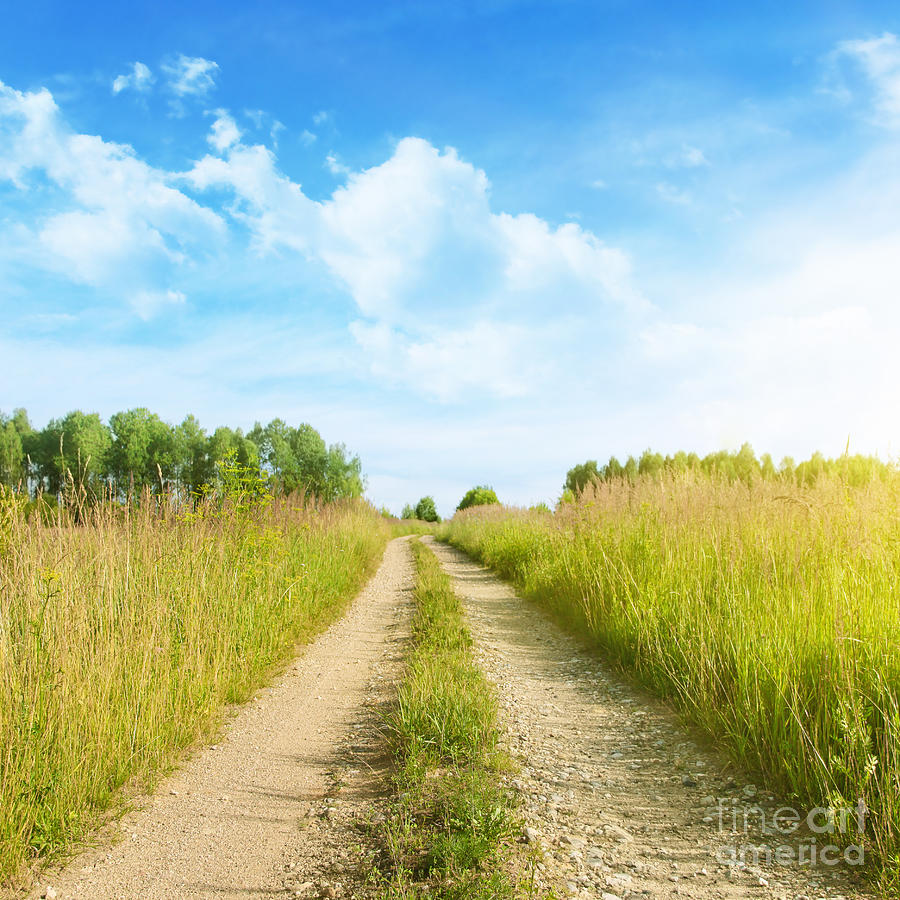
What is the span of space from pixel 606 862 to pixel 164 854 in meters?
2.17

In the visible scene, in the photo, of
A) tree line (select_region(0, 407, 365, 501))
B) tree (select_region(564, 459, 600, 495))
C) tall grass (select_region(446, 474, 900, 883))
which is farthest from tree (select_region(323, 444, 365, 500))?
tall grass (select_region(446, 474, 900, 883))

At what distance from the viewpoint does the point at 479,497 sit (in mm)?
39219

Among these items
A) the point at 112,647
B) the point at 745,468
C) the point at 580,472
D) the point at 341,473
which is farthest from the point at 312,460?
the point at 112,647

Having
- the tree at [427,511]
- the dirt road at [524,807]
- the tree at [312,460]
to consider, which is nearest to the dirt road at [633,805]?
the dirt road at [524,807]

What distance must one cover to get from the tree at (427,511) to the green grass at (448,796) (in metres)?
47.6

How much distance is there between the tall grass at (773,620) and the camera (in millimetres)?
3006

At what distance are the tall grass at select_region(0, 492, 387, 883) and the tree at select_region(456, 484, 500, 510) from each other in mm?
30145

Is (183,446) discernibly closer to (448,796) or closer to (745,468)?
(745,468)

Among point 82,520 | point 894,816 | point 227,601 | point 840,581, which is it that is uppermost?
point 82,520

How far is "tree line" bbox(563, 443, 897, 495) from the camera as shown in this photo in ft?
23.1

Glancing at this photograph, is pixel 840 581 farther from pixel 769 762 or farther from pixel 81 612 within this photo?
pixel 81 612

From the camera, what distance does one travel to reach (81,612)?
364 cm

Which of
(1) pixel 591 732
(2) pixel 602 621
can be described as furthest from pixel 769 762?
(2) pixel 602 621

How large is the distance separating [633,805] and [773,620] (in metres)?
1.80
